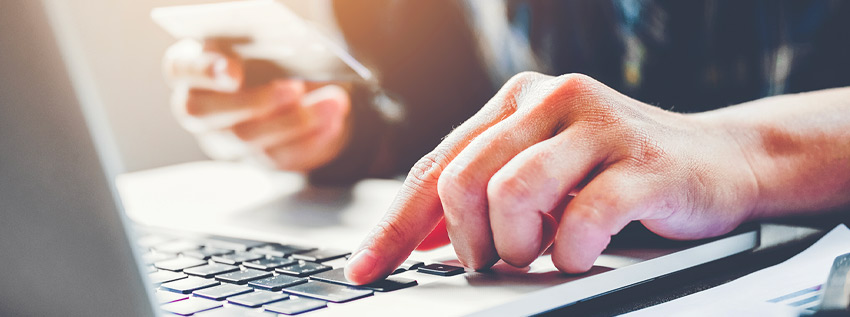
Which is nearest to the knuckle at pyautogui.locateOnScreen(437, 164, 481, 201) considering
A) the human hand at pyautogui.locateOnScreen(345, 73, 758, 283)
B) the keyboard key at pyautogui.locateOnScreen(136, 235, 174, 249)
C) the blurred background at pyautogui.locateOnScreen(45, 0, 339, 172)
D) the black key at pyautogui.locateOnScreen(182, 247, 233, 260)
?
the human hand at pyautogui.locateOnScreen(345, 73, 758, 283)

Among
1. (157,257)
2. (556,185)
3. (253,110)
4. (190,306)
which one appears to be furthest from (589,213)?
(253,110)

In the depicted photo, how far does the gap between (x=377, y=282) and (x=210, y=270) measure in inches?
5.2

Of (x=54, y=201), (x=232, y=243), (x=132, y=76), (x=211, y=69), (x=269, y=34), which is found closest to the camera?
(x=54, y=201)

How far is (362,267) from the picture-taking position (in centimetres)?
39

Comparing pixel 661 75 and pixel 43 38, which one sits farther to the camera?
pixel 661 75

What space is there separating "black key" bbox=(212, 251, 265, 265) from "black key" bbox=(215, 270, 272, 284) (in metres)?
0.04

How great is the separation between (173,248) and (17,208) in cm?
33

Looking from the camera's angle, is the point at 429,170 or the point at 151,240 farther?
the point at 151,240

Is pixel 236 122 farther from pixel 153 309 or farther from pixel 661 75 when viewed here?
pixel 153 309

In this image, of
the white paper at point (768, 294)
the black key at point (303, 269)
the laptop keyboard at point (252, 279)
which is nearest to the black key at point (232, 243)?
the laptop keyboard at point (252, 279)

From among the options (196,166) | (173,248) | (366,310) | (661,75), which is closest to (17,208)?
(366,310)

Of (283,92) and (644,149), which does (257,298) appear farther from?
(283,92)

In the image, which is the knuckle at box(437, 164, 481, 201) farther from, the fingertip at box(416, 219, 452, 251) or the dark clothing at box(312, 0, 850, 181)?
the dark clothing at box(312, 0, 850, 181)

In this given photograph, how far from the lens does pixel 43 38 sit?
9.5 inches
